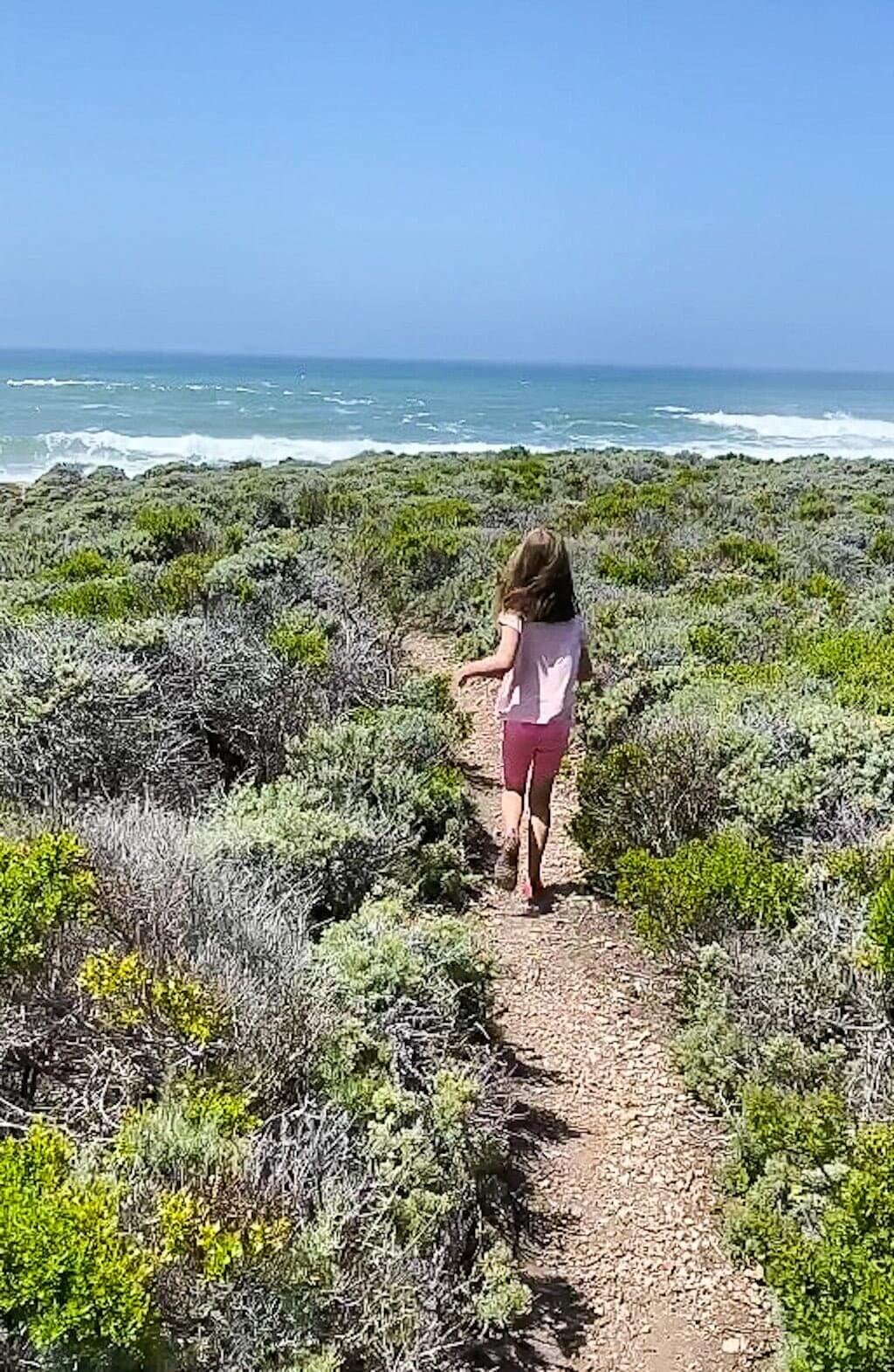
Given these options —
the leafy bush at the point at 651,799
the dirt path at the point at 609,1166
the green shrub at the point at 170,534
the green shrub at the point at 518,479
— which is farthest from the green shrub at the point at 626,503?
the dirt path at the point at 609,1166

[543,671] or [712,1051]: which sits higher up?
[543,671]

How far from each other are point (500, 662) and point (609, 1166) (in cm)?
222

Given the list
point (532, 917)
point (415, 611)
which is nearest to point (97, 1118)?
point (532, 917)

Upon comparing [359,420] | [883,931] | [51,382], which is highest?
A: [51,382]

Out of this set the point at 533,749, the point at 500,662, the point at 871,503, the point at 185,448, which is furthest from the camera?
the point at 185,448

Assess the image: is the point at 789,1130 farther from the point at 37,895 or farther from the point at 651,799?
the point at 37,895

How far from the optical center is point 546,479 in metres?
20.0

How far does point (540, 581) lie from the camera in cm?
510

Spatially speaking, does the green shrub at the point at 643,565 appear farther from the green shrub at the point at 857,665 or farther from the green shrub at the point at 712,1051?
the green shrub at the point at 712,1051

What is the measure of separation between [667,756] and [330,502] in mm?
10311

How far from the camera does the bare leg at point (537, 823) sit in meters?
5.39

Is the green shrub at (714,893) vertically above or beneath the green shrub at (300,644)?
beneath

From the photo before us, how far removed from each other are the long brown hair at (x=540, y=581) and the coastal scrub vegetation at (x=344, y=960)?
38.5 inches

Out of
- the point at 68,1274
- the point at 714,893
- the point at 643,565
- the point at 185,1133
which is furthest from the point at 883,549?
the point at 68,1274
